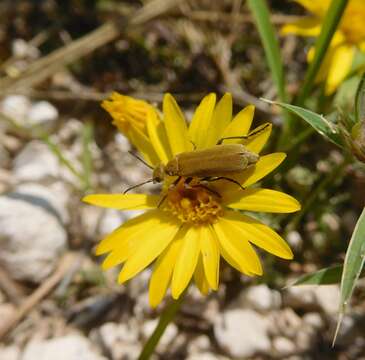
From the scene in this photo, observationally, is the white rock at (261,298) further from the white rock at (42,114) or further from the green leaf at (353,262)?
the white rock at (42,114)

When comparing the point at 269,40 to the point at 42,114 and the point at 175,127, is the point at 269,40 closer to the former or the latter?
the point at 175,127

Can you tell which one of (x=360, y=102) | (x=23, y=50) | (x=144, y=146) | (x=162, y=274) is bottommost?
(x=162, y=274)

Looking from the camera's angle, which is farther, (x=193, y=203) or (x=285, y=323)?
(x=285, y=323)

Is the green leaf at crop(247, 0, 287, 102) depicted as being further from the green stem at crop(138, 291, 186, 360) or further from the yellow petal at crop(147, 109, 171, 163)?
the green stem at crop(138, 291, 186, 360)

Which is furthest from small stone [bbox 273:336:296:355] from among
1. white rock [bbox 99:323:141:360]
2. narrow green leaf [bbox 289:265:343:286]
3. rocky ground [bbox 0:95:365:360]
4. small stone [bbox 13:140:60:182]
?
small stone [bbox 13:140:60:182]

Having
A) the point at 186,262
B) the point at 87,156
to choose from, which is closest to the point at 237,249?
the point at 186,262

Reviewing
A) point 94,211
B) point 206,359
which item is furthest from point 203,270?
point 94,211

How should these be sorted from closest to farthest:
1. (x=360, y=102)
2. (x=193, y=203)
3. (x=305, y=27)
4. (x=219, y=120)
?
(x=360, y=102)
(x=219, y=120)
(x=193, y=203)
(x=305, y=27)
